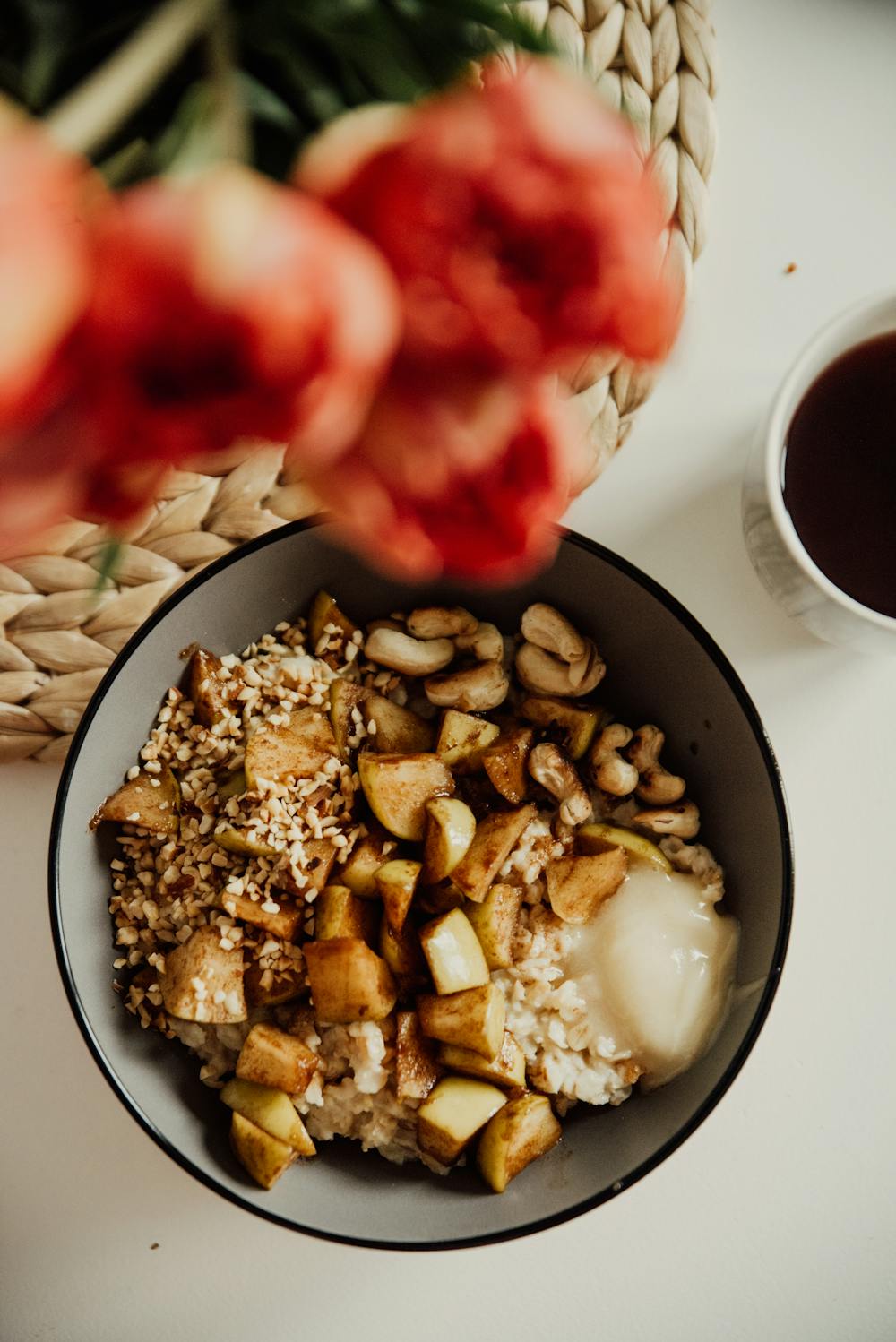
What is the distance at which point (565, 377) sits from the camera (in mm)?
727

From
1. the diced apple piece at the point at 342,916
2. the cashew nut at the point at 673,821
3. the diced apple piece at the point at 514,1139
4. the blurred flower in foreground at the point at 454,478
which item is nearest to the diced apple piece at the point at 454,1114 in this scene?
the diced apple piece at the point at 514,1139

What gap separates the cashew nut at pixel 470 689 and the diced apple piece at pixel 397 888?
0.13m

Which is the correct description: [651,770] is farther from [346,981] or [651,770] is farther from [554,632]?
[346,981]

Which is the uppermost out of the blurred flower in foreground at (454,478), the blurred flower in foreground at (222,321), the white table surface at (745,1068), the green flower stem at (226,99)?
the green flower stem at (226,99)

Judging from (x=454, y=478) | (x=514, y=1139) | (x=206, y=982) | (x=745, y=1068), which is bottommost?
(x=745, y=1068)

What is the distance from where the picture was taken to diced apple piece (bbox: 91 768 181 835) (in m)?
0.77

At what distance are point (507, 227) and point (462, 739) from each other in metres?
0.61

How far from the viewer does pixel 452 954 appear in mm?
739

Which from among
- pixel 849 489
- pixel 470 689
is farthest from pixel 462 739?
pixel 849 489

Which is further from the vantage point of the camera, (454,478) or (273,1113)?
(273,1113)

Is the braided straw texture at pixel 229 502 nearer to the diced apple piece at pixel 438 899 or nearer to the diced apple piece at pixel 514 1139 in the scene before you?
the diced apple piece at pixel 438 899

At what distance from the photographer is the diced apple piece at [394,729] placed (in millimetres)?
814

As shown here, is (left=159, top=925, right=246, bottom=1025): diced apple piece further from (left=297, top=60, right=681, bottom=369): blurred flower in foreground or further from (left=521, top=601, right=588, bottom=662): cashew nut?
(left=297, top=60, right=681, bottom=369): blurred flower in foreground

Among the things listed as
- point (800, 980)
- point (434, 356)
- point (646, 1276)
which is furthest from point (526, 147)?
point (646, 1276)
